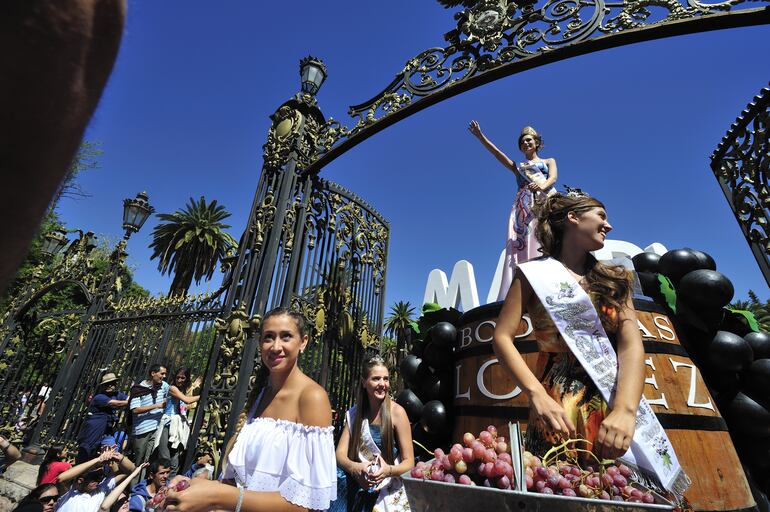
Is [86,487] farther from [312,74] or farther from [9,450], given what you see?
[312,74]

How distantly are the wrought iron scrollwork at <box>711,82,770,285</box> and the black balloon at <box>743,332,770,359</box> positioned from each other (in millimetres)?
567

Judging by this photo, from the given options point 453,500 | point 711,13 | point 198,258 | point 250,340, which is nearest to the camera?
point 453,500

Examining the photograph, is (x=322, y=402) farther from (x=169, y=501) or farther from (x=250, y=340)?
(x=250, y=340)

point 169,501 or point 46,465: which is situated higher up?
point 169,501

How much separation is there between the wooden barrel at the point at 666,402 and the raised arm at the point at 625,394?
127 cm

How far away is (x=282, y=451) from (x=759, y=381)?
4200mm

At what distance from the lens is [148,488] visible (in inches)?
184

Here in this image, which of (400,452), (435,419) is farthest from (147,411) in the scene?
(435,419)

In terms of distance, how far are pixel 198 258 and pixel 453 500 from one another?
25942mm

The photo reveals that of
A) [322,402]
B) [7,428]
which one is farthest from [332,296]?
[7,428]

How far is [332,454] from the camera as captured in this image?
1.92m

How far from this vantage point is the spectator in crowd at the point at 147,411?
569 cm

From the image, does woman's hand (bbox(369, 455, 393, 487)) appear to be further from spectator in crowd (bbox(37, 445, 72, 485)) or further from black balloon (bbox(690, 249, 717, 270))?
spectator in crowd (bbox(37, 445, 72, 485))

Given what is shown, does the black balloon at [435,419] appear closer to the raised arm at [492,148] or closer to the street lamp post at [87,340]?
the raised arm at [492,148]
